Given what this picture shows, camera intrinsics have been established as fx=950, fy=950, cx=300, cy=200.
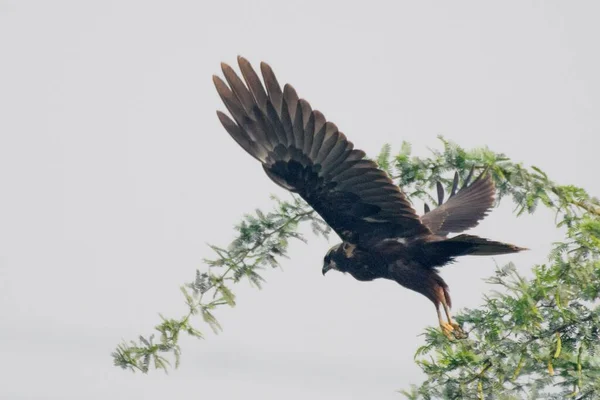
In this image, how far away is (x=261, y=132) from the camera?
5.49 m

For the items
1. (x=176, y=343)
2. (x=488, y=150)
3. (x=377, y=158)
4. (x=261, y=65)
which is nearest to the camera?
(x=176, y=343)

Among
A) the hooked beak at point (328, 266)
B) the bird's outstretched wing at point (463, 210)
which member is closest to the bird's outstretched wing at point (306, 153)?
the hooked beak at point (328, 266)

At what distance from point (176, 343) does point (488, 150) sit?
1554 mm

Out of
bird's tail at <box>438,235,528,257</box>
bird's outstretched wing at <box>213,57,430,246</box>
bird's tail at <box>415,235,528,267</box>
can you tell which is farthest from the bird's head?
bird's tail at <box>438,235,528,257</box>

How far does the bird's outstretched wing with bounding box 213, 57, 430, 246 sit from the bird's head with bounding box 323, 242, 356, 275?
12.1 inches

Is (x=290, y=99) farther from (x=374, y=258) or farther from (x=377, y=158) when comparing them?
(x=374, y=258)

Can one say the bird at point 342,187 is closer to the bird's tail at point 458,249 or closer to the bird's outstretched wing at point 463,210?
the bird's tail at point 458,249

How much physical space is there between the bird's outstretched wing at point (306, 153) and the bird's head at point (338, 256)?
1.01 ft

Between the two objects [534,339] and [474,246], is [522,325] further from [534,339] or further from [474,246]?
[474,246]

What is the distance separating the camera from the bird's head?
595 cm

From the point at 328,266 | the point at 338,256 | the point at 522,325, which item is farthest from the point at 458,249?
the point at 522,325

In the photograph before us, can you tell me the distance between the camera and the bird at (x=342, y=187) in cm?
529

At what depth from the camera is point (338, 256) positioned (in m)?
6.01

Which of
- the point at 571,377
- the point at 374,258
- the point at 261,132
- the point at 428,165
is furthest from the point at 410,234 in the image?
the point at 571,377
